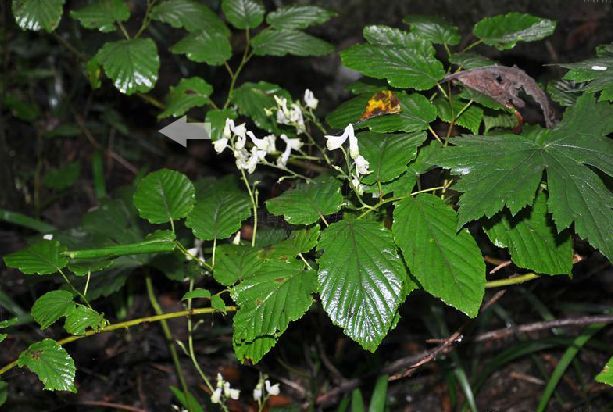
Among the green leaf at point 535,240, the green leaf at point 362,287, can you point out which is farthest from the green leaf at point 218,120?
the green leaf at point 535,240

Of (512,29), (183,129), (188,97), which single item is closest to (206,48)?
(188,97)

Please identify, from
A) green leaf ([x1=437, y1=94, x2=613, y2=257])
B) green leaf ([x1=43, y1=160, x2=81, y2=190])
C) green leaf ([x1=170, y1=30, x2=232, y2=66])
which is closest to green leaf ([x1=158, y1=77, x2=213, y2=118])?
green leaf ([x1=170, y1=30, x2=232, y2=66])

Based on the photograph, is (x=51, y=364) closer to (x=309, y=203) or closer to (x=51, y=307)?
(x=51, y=307)

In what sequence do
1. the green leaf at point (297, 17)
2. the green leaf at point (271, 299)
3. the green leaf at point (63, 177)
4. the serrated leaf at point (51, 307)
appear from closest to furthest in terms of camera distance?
the green leaf at point (271, 299)
the serrated leaf at point (51, 307)
the green leaf at point (297, 17)
the green leaf at point (63, 177)

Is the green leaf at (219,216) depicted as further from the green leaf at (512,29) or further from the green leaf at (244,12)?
the green leaf at (512,29)

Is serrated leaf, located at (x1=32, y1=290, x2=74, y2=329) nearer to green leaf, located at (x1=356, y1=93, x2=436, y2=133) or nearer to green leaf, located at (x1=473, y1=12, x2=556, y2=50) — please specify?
green leaf, located at (x1=356, y1=93, x2=436, y2=133)

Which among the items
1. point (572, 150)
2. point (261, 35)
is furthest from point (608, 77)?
point (261, 35)
